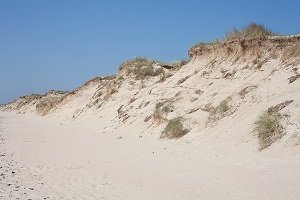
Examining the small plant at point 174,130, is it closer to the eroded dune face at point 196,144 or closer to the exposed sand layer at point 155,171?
the eroded dune face at point 196,144

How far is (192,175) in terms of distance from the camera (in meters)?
10.9

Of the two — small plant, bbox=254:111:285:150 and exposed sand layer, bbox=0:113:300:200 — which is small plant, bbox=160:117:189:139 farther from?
small plant, bbox=254:111:285:150

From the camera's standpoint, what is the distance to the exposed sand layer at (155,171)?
917 centimetres

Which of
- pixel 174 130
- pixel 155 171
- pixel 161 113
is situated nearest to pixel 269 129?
pixel 155 171

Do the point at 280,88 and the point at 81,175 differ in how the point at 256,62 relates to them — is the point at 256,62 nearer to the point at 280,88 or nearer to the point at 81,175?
the point at 280,88

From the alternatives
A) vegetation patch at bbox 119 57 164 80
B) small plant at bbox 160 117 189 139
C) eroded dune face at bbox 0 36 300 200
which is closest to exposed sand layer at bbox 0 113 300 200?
eroded dune face at bbox 0 36 300 200

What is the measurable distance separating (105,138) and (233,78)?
6.82 m

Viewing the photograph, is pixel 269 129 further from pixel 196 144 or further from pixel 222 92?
pixel 222 92

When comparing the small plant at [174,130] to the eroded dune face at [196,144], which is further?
the small plant at [174,130]

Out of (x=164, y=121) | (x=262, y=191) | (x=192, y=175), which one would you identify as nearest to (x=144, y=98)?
(x=164, y=121)

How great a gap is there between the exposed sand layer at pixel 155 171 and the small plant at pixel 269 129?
1.36 feet

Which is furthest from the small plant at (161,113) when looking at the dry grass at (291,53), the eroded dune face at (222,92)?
the dry grass at (291,53)

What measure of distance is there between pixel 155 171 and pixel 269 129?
3727 mm

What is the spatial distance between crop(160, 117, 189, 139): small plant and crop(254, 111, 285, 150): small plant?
4470mm
